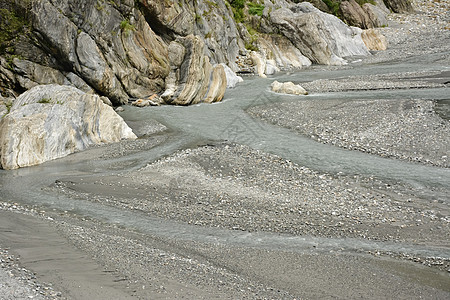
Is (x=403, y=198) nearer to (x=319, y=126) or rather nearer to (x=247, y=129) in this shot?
(x=319, y=126)

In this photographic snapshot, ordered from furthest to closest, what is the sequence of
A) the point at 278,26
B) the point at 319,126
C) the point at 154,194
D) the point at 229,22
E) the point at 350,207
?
1. the point at 278,26
2. the point at 229,22
3. the point at 319,126
4. the point at 154,194
5. the point at 350,207

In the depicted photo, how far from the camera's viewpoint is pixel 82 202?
47.1 ft

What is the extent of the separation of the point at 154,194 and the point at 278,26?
119 feet

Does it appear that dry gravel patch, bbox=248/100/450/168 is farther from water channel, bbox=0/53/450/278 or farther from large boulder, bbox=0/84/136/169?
large boulder, bbox=0/84/136/169

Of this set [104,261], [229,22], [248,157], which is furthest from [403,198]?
[229,22]

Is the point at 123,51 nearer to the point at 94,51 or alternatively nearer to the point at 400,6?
the point at 94,51

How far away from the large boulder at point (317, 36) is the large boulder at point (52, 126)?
28375 mm

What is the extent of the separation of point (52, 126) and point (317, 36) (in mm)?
32882

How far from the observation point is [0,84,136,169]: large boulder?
59.6 ft

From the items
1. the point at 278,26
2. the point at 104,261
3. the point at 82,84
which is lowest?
the point at 104,261

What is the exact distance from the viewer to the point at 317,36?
149ft

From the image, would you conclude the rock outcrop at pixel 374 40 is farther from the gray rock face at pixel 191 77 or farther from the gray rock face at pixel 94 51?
the gray rock face at pixel 94 51

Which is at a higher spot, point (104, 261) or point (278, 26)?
point (278, 26)

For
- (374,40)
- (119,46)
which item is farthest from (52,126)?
(374,40)
